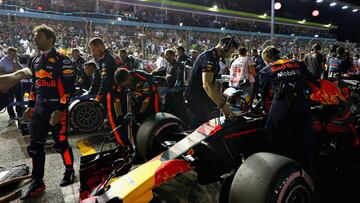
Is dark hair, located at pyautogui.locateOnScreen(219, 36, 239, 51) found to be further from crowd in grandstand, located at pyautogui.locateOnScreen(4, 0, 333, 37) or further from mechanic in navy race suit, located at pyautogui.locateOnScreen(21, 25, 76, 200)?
crowd in grandstand, located at pyautogui.locateOnScreen(4, 0, 333, 37)

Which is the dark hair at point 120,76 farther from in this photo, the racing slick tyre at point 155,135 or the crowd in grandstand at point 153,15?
the crowd in grandstand at point 153,15

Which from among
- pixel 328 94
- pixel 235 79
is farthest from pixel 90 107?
pixel 328 94

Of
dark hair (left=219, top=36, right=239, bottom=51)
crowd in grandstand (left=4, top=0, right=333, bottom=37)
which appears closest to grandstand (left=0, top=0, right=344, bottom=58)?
crowd in grandstand (left=4, top=0, right=333, bottom=37)

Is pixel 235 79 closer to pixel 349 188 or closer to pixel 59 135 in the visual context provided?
pixel 349 188

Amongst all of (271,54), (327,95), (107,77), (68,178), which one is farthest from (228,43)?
(68,178)

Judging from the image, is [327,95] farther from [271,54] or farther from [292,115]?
[271,54]

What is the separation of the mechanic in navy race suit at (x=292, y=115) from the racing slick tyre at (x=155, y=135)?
44.2 inches

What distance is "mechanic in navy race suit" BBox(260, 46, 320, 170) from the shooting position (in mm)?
2933

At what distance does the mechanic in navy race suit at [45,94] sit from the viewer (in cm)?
354

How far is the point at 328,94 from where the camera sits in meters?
3.41

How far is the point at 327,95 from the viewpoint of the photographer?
11.2ft

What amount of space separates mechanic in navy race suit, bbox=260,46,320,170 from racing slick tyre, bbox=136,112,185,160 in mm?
1123

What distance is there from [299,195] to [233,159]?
28.8 inches

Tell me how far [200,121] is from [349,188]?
6.65 ft
